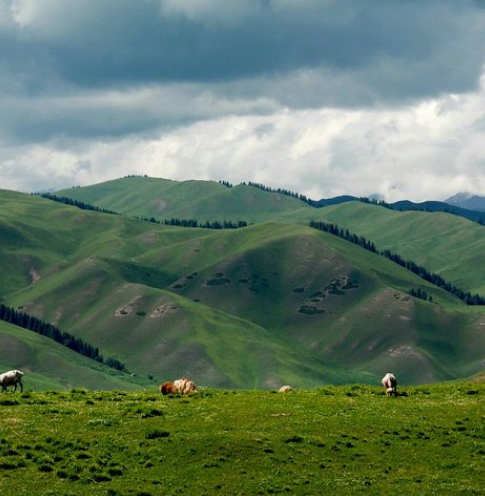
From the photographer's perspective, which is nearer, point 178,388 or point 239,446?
point 239,446

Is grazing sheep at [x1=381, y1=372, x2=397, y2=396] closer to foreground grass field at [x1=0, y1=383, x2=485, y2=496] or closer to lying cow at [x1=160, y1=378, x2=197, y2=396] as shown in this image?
foreground grass field at [x1=0, y1=383, x2=485, y2=496]

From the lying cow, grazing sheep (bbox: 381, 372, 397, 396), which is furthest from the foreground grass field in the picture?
the lying cow

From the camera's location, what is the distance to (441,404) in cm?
5356

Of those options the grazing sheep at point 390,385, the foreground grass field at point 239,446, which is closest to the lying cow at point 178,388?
the foreground grass field at point 239,446

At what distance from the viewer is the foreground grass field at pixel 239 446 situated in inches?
1596

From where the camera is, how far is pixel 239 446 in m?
44.4

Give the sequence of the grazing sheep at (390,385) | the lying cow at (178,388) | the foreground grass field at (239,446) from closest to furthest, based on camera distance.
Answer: the foreground grass field at (239,446)
the grazing sheep at (390,385)
the lying cow at (178,388)

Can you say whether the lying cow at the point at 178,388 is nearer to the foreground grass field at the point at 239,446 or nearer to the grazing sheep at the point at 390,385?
the foreground grass field at the point at 239,446

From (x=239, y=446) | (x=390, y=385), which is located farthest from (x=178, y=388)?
(x=239, y=446)

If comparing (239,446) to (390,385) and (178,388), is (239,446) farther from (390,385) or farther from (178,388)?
(390,385)

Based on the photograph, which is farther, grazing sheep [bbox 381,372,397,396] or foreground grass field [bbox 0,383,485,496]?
grazing sheep [bbox 381,372,397,396]

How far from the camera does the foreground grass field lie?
133ft

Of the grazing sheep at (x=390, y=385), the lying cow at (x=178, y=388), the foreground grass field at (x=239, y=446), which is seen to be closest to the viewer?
the foreground grass field at (x=239, y=446)

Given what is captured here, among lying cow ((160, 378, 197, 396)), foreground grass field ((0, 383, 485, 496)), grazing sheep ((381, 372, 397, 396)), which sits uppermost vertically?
grazing sheep ((381, 372, 397, 396))
